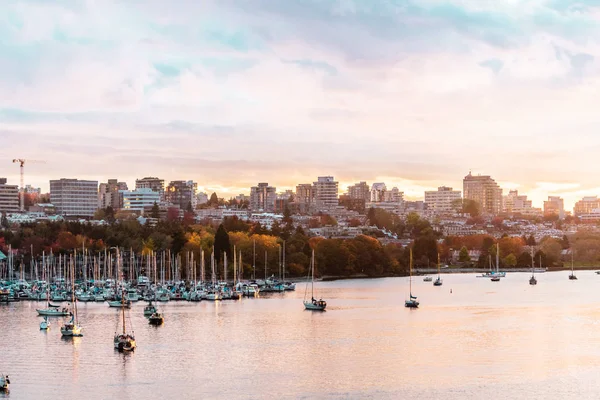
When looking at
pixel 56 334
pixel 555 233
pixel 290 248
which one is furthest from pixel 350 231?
pixel 56 334

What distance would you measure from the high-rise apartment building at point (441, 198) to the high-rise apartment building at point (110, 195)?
2421 inches

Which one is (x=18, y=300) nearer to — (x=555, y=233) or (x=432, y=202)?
(x=555, y=233)

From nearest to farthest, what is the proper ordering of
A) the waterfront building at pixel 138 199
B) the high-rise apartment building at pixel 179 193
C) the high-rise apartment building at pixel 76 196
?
the high-rise apartment building at pixel 76 196 < the waterfront building at pixel 138 199 < the high-rise apartment building at pixel 179 193

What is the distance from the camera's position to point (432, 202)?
194 m

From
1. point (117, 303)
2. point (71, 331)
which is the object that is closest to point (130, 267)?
point (117, 303)

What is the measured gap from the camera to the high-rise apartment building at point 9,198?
12479cm

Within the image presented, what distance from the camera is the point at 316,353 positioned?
29125 mm

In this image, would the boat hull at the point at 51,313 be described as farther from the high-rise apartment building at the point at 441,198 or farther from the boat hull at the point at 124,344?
the high-rise apartment building at the point at 441,198

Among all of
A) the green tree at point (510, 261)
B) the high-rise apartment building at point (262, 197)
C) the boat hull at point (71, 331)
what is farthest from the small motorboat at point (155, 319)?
the high-rise apartment building at point (262, 197)

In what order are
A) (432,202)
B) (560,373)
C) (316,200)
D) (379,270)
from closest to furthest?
(560,373), (379,270), (316,200), (432,202)

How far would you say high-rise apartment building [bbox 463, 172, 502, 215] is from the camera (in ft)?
607

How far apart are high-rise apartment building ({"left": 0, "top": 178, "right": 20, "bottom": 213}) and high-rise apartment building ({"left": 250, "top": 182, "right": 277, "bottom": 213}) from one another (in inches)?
1604

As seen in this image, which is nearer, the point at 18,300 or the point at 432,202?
the point at 18,300

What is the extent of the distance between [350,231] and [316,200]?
56.3m
